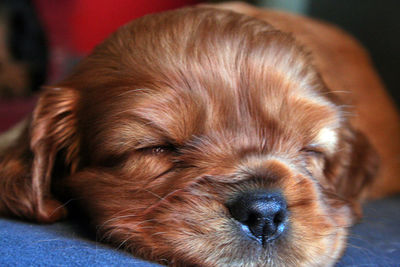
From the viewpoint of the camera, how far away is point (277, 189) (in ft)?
6.46

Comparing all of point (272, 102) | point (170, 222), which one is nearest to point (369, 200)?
point (272, 102)

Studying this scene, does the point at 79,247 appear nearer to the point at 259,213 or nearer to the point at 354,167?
the point at 259,213

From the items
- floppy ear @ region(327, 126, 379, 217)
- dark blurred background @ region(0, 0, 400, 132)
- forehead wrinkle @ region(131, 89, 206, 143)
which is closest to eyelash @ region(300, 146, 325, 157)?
floppy ear @ region(327, 126, 379, 217)

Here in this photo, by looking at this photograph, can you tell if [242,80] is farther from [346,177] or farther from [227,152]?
[346,177]

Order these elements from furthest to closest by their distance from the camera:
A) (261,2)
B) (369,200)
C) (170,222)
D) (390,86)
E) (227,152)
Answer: (261,2)
(390,86)
(369,200)
(227,152)
(170,222)

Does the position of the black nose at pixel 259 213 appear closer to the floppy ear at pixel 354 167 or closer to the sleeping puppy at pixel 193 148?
the sleeping puppy at pixel 193 148

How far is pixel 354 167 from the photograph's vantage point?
3.01 m

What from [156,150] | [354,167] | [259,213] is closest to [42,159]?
[156,150]

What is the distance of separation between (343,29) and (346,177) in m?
2.21

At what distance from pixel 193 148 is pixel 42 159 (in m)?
0.70

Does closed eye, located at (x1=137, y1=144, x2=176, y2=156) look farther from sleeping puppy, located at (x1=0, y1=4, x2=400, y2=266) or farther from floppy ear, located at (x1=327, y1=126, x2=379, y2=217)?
floppy ear, located at (x1=327, y1=126, x2=379, y2=217)

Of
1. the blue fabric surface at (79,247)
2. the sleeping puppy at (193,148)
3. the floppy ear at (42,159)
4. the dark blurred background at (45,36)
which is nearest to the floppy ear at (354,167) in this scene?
the sleeping puppy at (193,148)

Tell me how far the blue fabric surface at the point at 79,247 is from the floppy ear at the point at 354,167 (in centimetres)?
18

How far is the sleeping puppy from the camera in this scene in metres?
1.92
